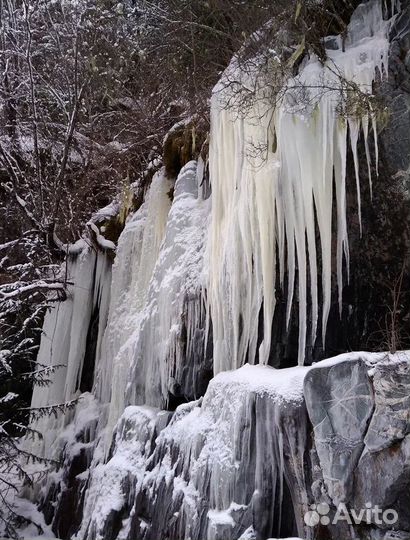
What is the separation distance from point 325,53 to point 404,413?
346 cm

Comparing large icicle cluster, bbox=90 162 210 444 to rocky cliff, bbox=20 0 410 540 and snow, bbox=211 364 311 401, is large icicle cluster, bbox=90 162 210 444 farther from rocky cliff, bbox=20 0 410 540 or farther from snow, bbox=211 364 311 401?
snow, bbox=211 364 311 401

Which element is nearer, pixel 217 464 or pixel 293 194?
pixel 217 464

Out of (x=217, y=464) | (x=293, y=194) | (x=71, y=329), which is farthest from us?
(x=71, y=329)

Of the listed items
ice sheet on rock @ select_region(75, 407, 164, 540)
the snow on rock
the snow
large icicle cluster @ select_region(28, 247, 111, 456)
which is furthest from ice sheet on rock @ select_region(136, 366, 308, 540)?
large icicle cluster @ select_region(28, 247, 111, 456)

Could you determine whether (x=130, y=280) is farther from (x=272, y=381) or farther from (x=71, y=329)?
(x=272, y=381)

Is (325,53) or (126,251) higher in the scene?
(325,53)

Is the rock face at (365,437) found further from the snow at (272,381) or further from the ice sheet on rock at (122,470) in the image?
the ice sheet on rock at (122,470)

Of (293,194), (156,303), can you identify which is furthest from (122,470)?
(293,194)

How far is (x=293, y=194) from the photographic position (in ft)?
15.2

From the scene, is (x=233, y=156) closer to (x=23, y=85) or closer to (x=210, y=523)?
(x=210, y=523)

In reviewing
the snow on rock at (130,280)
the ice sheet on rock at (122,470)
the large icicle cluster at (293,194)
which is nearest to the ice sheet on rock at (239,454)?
the large icicle cluster at (293,194)

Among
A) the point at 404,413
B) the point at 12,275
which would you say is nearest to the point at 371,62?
the point at 404,413

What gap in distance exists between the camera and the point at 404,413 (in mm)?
2805

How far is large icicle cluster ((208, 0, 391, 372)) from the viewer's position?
176 inches
